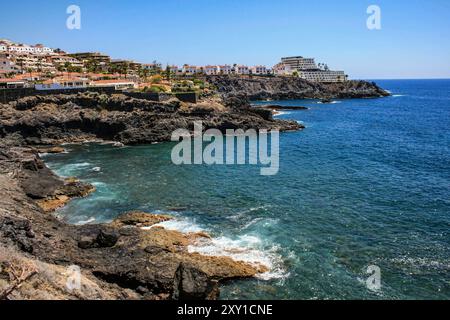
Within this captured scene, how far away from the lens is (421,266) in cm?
2709

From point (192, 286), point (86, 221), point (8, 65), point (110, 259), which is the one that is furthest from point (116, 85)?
point (192, 286)

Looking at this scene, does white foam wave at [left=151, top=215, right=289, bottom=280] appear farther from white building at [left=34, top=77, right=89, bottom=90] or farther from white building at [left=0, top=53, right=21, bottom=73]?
white building at [left=0, top=53, right=21, bottom=73]

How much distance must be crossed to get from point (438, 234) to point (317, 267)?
486 inches

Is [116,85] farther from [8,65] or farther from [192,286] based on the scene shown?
[192,286]

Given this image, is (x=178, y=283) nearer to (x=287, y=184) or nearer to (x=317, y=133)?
(x=287, y=184)

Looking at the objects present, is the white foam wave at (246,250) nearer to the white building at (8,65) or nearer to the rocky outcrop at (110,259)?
the rocky outcrop at (110,259)

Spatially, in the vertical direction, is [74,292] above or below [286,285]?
above

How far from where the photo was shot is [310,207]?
127 ft

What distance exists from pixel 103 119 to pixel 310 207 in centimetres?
5525

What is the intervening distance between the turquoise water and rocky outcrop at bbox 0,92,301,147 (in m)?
7.25

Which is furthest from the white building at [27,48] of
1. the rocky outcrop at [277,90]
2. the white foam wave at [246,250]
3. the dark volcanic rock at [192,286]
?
the dark volcanic rock at [192,286]

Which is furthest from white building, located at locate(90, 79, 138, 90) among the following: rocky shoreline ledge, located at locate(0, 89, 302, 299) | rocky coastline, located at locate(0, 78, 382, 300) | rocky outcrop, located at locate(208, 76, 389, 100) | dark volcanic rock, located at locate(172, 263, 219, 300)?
rocky outcrop, located at locate(208, 76, 389, 100)

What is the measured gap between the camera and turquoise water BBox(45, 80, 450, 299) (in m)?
25.8
